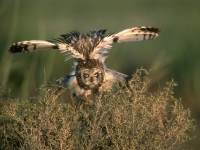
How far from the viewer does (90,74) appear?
4758 mm

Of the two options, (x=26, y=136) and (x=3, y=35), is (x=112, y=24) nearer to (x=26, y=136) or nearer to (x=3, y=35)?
(x=3, y=35)

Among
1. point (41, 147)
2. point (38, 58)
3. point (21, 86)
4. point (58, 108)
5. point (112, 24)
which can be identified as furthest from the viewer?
point (112, 24)

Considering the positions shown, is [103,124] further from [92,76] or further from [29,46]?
[29,46]

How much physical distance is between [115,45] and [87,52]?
2.27 m

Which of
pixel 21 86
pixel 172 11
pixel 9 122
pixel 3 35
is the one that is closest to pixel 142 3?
pixel 172 11

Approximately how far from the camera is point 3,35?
614 cm

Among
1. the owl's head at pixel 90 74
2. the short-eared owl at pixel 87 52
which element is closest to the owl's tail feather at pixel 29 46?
the short-eared owl at pixel 87 52

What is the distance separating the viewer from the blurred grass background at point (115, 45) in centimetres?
563

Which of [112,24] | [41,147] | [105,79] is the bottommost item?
[41,147]

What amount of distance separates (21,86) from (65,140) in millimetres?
1924

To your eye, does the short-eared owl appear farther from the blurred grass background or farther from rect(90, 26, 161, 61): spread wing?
the blurred grass background

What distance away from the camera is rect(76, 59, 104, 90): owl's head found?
186 inches

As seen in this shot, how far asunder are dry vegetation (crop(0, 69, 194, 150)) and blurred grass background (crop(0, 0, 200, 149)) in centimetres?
55

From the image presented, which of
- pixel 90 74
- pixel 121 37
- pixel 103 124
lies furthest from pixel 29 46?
pixel 103 124
